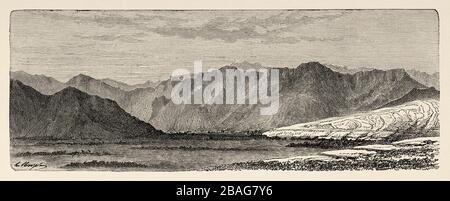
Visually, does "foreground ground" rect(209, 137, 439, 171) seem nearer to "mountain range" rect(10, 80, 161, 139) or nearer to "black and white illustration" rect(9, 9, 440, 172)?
"black and white illustration" rect(9, 9, 440, 172)

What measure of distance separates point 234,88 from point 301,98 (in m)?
0.39

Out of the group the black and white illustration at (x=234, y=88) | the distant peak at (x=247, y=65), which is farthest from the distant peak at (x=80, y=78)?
the distant peak at (x=247, y=65)

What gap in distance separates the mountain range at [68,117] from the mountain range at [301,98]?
0.11 metres

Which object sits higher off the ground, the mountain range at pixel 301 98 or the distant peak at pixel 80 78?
the distant peak at pixel 80 78

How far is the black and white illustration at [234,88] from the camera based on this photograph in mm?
3271

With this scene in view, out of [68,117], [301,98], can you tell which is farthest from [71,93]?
[301,98]

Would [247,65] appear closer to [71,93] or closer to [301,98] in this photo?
[301,98]

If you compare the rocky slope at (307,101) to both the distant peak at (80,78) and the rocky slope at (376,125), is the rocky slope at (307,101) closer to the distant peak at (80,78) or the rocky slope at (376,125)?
the rocky slope at (376,125)

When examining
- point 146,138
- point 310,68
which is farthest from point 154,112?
point 310,68

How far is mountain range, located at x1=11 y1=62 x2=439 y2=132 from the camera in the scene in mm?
3283

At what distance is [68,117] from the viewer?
3.32m

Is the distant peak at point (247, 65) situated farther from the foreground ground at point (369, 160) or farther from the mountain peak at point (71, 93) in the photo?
the mountain peak at point (71, 93)

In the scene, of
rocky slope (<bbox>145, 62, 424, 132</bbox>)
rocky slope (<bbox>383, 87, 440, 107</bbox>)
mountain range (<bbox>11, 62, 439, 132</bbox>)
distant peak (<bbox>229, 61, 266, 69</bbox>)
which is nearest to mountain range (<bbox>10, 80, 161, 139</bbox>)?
mountain range (<bbox>11, 62, 439, 132</bbox>)
